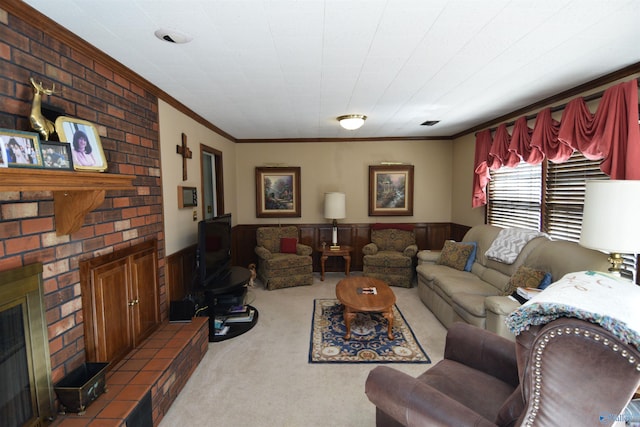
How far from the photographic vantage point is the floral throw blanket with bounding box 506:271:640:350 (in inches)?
31.9

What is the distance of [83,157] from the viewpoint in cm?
165

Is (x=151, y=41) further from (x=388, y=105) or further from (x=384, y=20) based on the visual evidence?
(x=388, y=105)

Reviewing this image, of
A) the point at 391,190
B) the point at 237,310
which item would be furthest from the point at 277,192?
the point at 237,310

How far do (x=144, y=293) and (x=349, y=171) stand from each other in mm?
3853

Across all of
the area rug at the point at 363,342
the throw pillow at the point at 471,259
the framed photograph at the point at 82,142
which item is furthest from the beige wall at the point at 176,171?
the throw pillow at the point at 471,259

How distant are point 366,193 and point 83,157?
438cm

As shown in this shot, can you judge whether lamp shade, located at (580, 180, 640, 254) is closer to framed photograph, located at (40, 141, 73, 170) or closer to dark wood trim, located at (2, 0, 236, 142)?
framed photograph, located at (40, 141, 73, 170)

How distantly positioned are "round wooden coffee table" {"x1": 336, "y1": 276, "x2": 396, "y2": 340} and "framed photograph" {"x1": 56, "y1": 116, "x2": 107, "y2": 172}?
7.67 feet

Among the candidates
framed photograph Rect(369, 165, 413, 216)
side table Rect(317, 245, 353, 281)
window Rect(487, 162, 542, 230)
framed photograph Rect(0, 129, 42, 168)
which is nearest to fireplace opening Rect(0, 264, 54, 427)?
framed photograph Rect(0, 129, 42, 168)

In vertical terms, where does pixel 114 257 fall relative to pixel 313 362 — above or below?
above

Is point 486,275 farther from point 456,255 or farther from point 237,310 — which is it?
point 237,310

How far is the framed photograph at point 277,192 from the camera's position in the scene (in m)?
5.39

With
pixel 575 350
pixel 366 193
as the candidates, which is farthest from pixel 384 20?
pixel 366 193

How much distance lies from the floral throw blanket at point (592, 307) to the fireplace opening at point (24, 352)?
6.70 ft
